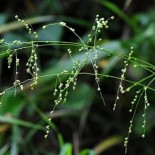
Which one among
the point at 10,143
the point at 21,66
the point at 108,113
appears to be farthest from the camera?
the point at 21,66

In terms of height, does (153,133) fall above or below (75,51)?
below

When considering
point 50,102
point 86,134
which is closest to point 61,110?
point 50,102

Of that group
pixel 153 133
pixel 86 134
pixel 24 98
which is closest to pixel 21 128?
pixel 24 98

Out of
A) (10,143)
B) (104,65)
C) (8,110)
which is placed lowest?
(10,143)

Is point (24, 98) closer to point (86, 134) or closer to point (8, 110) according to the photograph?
point (8, 110)

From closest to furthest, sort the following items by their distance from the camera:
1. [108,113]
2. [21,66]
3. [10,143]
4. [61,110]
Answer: [10,143] < [61,110] < [108,113] < [21,66]

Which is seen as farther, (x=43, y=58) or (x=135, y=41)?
(x=43, y=58)
